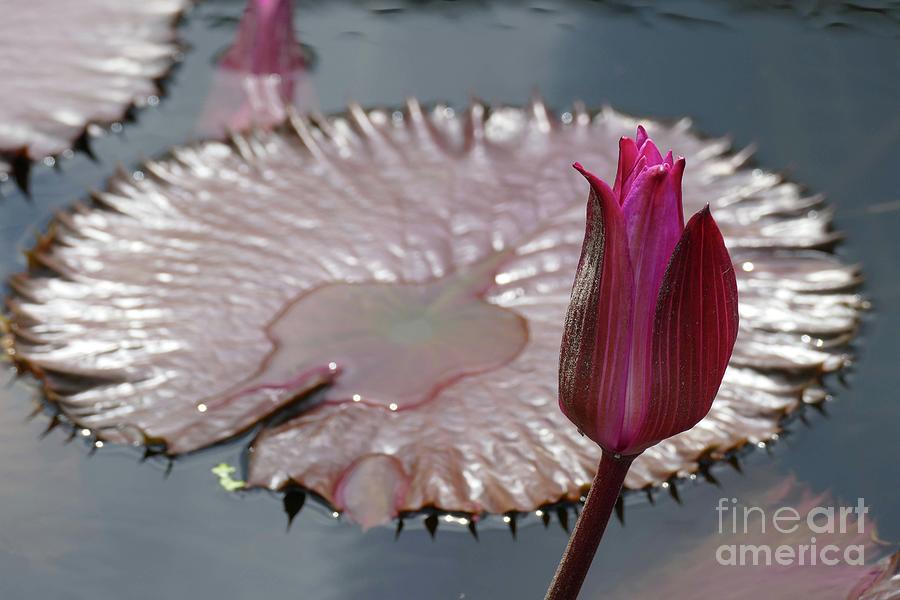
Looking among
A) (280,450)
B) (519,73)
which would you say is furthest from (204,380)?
(519,73)

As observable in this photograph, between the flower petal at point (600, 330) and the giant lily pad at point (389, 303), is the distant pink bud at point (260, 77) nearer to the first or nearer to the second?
the giant lily pad at point (389, 303)

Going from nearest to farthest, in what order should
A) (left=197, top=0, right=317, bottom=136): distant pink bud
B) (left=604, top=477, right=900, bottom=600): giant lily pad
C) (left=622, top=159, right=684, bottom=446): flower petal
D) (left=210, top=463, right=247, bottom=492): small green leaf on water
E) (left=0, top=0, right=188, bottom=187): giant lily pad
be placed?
(left=622, top=159, right=684, bottom=446): flower petal < (left=604, top=477, right=900, bottom=600): giant lily pad < (left=210, top=463, right=247, bottom=492): small green leaf on water < (left=0, top=0, right=188, bottom=187): giant lily pad < (left=197, top=0, right=317, bottom=136): distant pink bud

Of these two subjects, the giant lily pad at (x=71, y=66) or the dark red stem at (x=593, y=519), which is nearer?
the dark red stem at (x=593, y=519)

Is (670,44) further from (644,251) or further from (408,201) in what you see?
(644,251)

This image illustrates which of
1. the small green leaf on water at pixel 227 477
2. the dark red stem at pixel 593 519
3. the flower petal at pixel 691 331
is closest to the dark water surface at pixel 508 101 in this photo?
the small green leaf on water at pixel 227 477

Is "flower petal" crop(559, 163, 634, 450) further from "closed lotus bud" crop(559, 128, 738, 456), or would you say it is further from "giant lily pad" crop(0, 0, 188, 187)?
"giant lily pad" crop(0, 0, 188, 187)

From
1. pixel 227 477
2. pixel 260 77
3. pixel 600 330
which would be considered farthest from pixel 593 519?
pixel 260 77

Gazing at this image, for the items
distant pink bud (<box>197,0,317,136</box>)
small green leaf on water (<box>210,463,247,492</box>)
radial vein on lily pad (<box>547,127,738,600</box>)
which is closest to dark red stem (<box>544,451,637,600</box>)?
radial vein on lily pad (<box>547,127,738,600</box>)
